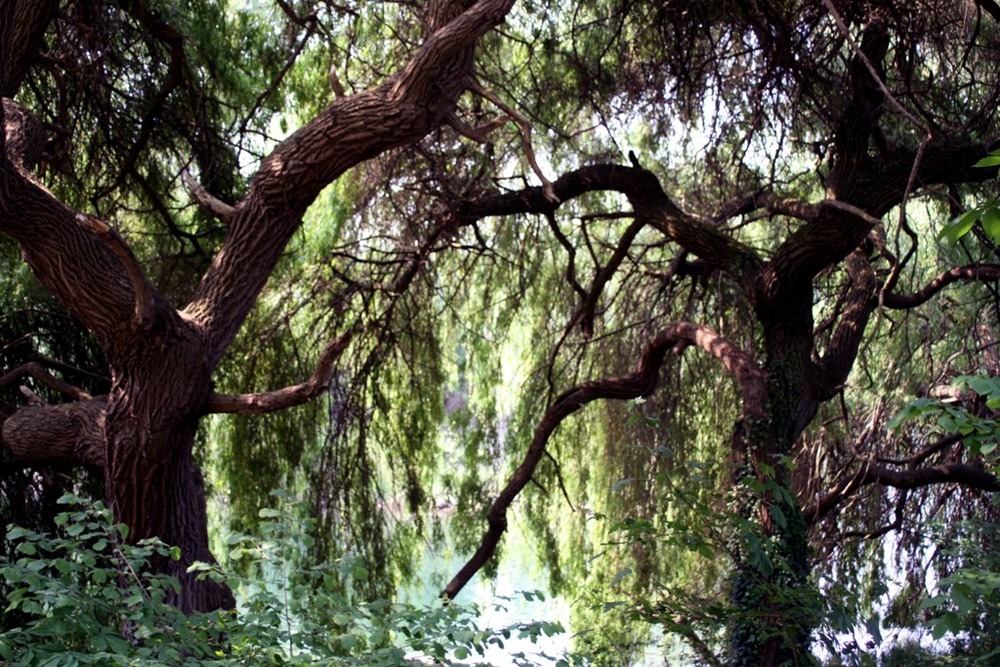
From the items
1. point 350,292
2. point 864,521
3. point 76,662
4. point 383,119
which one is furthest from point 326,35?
point 76,662

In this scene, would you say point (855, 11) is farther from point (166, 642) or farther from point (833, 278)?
point (166, 642)

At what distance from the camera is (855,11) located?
4.86 m

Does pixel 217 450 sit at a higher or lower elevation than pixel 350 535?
higher

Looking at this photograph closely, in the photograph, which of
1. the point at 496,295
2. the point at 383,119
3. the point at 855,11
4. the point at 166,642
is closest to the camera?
the point at 166,642

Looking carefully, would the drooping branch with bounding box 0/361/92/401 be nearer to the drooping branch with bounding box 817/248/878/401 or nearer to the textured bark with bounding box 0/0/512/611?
the textured bark with bounding box 0/0/512/611

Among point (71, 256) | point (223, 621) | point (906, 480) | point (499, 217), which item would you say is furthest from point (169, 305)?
point (906, 480)

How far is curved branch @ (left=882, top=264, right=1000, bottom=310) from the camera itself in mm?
4750

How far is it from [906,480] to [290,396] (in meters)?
2.86

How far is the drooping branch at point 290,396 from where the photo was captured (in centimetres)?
356

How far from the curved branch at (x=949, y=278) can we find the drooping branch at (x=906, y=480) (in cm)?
73

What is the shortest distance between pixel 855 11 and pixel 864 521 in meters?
2.47

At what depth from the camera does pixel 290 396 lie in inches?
148

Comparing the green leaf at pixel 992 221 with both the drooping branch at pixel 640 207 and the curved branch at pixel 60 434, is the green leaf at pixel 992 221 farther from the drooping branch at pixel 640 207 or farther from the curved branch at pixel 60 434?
the drooping branch at pixel 640 207

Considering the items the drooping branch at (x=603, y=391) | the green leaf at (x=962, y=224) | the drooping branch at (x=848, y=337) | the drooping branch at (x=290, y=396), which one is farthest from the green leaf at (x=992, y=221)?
the drooping branch at (x=848, y=337)
